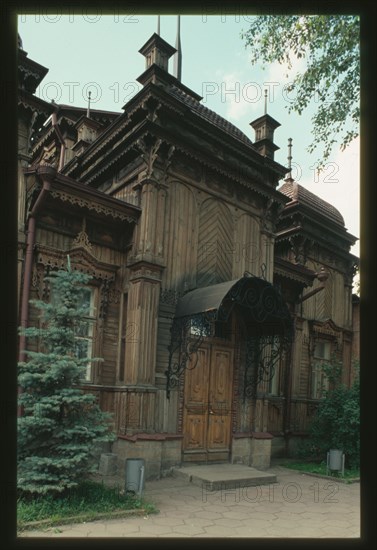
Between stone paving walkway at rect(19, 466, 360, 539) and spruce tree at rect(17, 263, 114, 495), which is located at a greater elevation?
spruce tree at rect(17, 263, 114, 495)

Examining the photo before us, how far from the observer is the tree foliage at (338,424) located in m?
12.1

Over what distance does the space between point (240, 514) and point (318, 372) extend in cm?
953

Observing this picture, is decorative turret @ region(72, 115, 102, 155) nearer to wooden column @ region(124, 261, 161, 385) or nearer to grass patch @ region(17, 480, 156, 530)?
wooden column @ region(124, 261, 161, 385)

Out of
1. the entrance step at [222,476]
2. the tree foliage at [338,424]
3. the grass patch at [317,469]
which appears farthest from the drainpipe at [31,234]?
the tree foliage at [338,424]

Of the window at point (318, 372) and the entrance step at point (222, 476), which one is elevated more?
the window at point (318, 372)

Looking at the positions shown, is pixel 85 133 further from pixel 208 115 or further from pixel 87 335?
pixel 87 335

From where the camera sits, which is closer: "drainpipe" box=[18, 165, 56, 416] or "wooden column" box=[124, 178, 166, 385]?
"drainpipe" box=[18, 165, 56, 416]

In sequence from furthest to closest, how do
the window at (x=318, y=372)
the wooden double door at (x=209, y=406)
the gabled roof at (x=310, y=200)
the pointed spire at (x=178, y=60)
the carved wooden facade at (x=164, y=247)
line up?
the pointed spire at (x=178, y=60) → the gabled roof at (x=310, y=200) → the window at (x=318, y=372) → the wooden double door at (x=209, y=406) → the carved wooden facade at (x=164, y=247)

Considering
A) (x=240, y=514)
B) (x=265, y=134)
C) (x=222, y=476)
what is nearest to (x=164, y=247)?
(x=222, y=476)

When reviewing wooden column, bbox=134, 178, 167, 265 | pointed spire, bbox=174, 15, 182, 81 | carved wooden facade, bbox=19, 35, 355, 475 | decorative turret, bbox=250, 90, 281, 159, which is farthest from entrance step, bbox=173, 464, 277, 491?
pointed spire, bbox=174, 15, 182, 81

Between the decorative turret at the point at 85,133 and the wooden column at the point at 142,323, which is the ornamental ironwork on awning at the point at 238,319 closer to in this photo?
the wooden column at the point at 142,323

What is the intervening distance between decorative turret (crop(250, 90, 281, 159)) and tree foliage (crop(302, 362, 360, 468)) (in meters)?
6.05

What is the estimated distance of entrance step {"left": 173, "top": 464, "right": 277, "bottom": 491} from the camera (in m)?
9.05

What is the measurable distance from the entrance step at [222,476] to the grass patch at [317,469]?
195 cm
